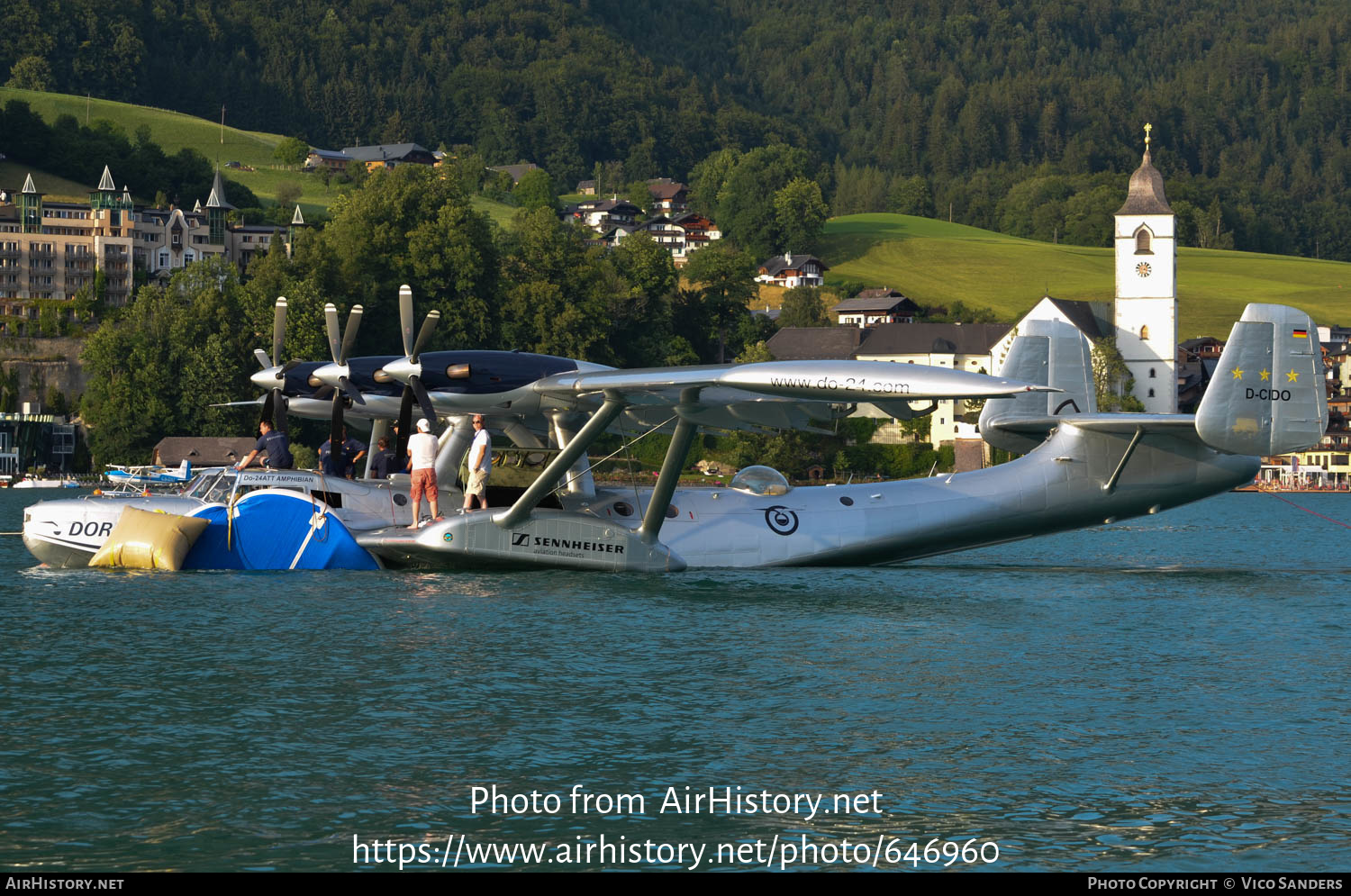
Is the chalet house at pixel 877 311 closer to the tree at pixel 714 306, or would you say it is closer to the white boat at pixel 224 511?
the tree at pixel 714 306

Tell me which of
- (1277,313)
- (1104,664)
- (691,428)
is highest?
(1277,313)

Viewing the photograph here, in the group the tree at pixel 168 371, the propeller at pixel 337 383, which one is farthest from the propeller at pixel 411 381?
the tree at pixel 168 371

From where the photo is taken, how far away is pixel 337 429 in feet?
82.1

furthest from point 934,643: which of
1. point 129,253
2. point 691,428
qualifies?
point 129,253

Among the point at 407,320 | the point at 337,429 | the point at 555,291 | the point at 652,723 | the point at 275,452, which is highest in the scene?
the point at 555,291

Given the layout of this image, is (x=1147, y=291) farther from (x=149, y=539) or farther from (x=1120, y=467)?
(x=149, y=539)

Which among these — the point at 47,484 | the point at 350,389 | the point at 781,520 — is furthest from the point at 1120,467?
the point at 47,484

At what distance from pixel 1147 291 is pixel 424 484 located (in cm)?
12985

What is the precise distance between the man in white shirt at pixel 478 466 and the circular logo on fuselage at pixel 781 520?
189 inches

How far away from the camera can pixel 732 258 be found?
5748 inches

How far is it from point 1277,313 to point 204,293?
8604 cm

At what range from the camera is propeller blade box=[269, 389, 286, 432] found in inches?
1022

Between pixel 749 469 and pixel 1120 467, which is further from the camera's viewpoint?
pixel 749 469
